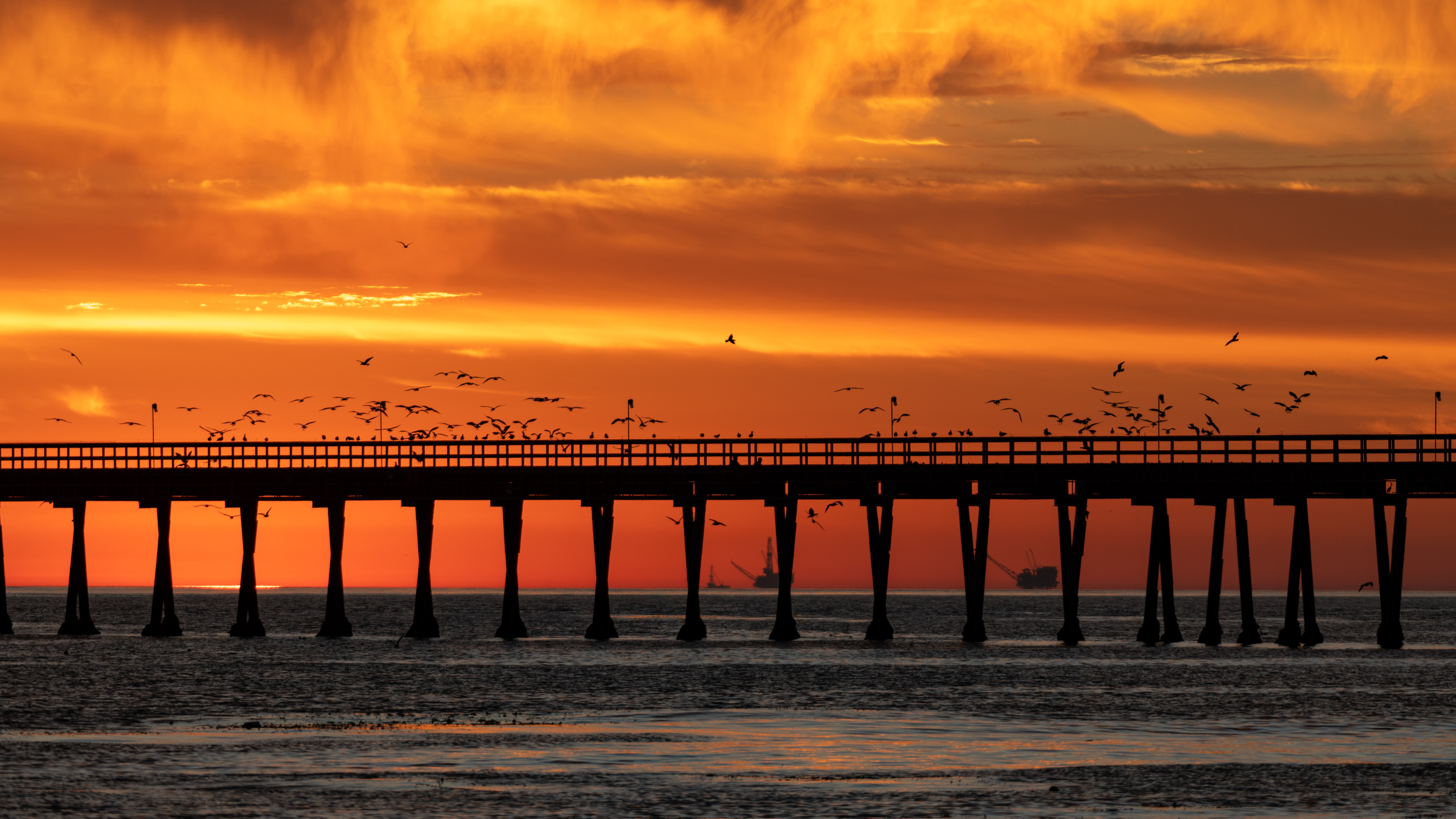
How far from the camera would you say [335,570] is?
79812 millimetres

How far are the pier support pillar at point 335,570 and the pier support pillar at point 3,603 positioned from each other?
16.0 meters

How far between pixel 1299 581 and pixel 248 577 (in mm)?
47270

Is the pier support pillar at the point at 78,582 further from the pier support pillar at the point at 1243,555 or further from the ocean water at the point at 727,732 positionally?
the pier support pillar at the point at 1243,555

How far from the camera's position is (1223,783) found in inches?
1399

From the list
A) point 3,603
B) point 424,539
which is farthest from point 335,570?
point 3,603

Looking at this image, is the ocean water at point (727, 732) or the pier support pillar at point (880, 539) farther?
the pier support pillar at point (880, 539)

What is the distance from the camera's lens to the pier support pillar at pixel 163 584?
267ft

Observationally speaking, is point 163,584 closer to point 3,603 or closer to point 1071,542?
point 3,603

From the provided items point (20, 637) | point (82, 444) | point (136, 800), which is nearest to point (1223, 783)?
point (136, 800)

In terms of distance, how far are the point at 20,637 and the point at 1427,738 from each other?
255 ft

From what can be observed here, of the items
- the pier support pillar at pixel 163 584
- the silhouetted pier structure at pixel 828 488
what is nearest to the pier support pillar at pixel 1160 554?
the silhouetted pier structure at pixel 828 488

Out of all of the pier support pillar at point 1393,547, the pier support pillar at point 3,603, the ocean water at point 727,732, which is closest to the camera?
the ocean water at point 727,732

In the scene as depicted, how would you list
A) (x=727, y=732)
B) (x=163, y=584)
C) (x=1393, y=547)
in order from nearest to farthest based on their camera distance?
(x=727, y=732) < (x=1393, y=547) < (x=163, y=584)

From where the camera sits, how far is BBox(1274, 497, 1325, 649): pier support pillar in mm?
70750
